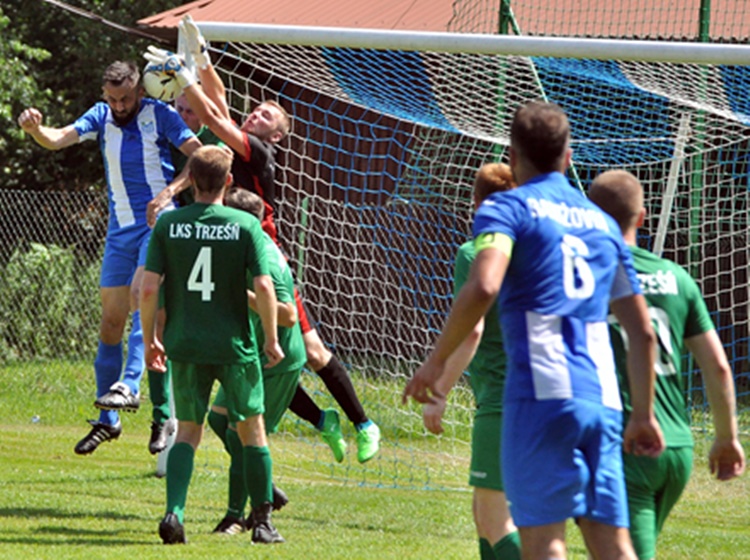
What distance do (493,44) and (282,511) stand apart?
326 cm

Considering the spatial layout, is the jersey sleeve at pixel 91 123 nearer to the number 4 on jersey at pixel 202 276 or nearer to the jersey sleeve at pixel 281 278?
the jersey sleeve at pixel 281 278

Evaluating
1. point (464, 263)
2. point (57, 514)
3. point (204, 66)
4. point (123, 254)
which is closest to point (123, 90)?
point (204, 66)

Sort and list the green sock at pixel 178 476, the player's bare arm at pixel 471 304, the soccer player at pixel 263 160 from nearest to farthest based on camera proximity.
→ the player's bare arm at pixel 471 304
the green sock at pixel 178 476
the soccer player at pixel 263 160

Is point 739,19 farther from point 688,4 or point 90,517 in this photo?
point 90,517

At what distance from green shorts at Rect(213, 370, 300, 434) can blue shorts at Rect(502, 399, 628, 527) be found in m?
3.34

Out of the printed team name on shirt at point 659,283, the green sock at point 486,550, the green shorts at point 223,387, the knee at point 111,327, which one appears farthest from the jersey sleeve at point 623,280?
the knee at point 111,327

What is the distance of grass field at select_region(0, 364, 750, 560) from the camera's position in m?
6.74

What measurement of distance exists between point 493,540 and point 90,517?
3213 mm

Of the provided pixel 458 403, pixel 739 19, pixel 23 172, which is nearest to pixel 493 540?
pixel 458 403

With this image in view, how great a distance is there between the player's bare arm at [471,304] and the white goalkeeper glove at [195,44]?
4.65 m

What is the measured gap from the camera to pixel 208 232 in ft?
21.0

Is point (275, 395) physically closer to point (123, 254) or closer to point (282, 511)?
point (282, 511)

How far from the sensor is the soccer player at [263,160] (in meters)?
7.66

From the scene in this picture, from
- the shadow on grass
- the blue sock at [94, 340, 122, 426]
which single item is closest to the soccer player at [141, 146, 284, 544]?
the shadow on grass
